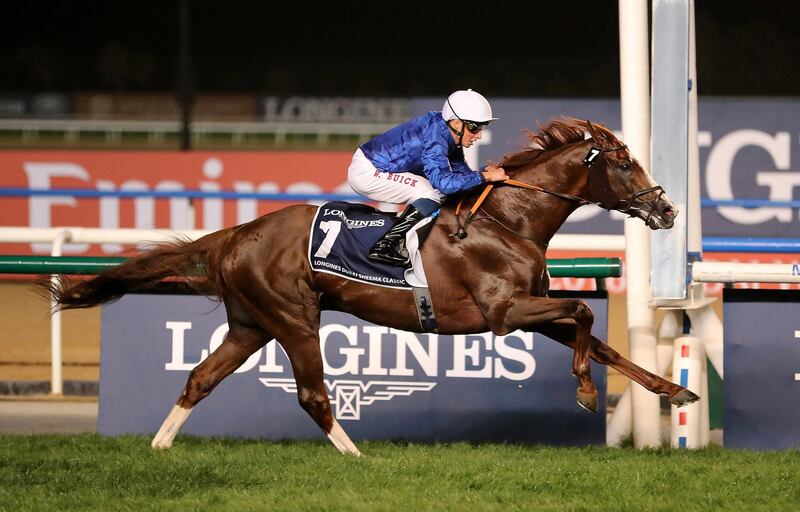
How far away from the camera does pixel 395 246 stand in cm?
534

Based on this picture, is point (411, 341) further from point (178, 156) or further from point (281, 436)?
point (178, 156)

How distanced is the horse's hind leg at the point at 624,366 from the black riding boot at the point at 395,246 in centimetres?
67

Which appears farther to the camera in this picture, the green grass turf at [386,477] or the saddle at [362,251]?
the saddle at [362,251]

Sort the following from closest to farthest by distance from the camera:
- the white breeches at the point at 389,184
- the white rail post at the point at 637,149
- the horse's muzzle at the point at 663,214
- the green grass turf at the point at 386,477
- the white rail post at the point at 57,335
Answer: the green grass turf at the point at 386,477, the horse's muzzle at the point at 663,214, the white breeches at the point at 389,184, the white rail post at the point at 637,149, the white rail post at the point at 57,335

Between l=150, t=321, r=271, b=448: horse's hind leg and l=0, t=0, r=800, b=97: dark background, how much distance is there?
11.3 metres

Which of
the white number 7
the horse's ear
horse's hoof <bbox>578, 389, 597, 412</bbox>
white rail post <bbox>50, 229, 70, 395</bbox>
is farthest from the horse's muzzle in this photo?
white rail post <bbox>50, 229, 70, 395</bbox>

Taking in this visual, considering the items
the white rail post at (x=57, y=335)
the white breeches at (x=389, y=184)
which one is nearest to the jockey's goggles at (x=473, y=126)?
the white breeches at (x=389, y=184)

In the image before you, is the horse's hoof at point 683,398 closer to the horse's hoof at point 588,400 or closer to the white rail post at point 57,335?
the horse's hoof at point 588,400

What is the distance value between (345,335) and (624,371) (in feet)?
4.97

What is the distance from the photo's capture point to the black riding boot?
5340mm

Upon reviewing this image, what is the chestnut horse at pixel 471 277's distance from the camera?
521cm

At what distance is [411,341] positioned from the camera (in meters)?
6.06

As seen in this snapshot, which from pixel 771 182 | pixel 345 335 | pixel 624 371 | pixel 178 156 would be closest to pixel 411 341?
pixel 345 335

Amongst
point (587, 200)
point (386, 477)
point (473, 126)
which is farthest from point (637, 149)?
point (386, 477)
